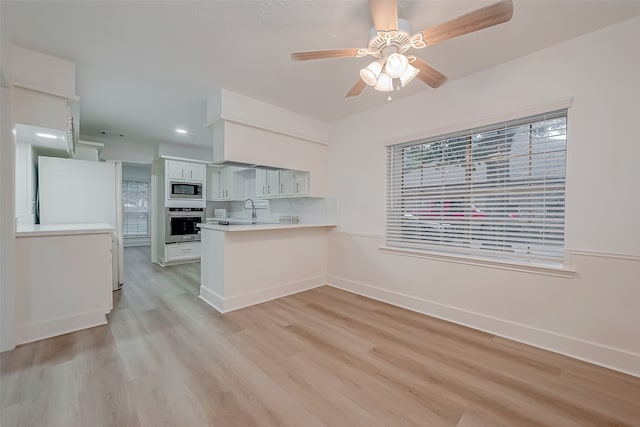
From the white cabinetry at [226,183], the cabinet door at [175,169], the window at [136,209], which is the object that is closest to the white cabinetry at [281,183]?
the white cabinetry at [226,183]

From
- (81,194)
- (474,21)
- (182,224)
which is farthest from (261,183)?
(474,21)

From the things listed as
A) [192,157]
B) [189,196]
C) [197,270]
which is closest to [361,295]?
[197,270]

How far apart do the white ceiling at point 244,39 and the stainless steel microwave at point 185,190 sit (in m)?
2.47

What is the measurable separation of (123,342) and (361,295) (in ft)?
9.01

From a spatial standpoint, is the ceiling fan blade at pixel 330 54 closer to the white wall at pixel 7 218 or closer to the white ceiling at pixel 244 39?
the white ceiling at pixel 244 39

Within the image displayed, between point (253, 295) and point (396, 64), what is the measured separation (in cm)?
294

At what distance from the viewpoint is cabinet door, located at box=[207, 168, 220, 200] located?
267 inches

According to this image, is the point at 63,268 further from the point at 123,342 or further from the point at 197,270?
the point at 197,270

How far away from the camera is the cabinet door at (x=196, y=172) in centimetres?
579

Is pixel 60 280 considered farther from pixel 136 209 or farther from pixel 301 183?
pixel 136 209

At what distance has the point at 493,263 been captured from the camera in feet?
8.52

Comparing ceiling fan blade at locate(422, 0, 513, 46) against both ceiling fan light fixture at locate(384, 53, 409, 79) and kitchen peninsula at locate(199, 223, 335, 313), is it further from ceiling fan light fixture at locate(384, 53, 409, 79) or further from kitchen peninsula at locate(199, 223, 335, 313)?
kitchen peninsula at locate(199, 223, 335, 313)

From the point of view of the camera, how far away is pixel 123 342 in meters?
2.37

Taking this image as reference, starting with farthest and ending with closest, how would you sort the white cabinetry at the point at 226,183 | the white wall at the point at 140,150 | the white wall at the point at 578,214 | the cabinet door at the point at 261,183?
the white cabinetry at the point at 226,183, the white wall at the point at 140,150, the cabinet door at the point at 261,183, the white wall at the point at 578,214
